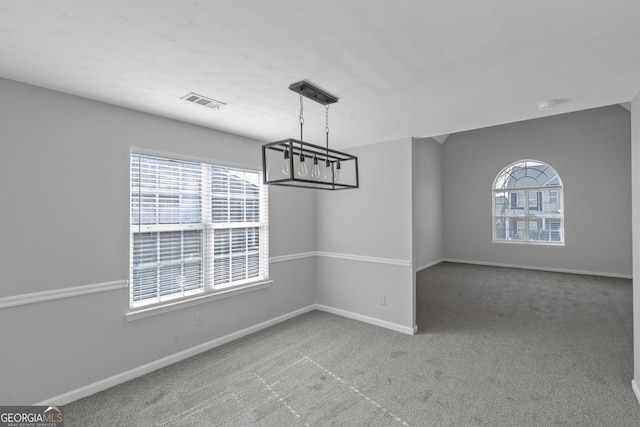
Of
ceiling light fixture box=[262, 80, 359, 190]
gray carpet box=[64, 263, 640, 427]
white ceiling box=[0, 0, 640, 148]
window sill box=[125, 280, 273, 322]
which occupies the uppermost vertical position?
white ceiling box=[0, 0, 640, 148]

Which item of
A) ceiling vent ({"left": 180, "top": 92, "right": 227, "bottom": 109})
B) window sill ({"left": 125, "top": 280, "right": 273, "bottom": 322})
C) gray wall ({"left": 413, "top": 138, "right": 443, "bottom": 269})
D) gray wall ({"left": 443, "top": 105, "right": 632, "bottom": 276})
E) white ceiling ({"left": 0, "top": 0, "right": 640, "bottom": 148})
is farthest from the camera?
gray wall ({"left": 413, "top": 138, "right": 443, "bottom": 269})

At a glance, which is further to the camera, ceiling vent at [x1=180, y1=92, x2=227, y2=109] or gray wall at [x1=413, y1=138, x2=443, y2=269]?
gray wall at [x1=413, y1=138, x2=443, y2=269]

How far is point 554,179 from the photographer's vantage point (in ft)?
22.1

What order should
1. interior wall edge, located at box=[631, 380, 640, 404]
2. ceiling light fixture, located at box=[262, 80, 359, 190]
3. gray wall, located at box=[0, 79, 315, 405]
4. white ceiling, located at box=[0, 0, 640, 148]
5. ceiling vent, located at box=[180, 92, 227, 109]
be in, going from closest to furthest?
white ceiling, located at box=[0, 0, 640, 148] < ceiling light fixture, located at box=[262, 80, 359, 190] < gray wall, located at box=[0, 79, 315, 405] < interior wall edge, located at box=[631, 380, 640, 404] < ceiling vent, located at box=[180, 92, 227, 109]

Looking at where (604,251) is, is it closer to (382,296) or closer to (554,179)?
(554,179)

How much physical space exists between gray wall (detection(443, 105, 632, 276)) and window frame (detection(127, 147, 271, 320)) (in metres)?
5.95

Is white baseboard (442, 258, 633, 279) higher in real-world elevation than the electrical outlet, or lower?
lower

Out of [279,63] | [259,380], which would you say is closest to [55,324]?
[259,380]

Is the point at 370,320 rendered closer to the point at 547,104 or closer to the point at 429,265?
the point at 547,104

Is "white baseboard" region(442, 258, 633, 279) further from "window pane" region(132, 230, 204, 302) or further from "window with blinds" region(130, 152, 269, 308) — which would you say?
"window pane" region(132, 230, 204, 302)

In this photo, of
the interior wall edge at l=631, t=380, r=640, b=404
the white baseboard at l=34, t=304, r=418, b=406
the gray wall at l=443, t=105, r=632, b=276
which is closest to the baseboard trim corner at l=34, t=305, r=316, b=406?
the white baseboard at l=34, t=304, r=418, b=406

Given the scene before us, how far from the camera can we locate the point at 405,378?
259 cm

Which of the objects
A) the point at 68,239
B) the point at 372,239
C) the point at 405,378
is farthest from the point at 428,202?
the point at 68,239

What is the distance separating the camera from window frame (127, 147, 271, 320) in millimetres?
2678
